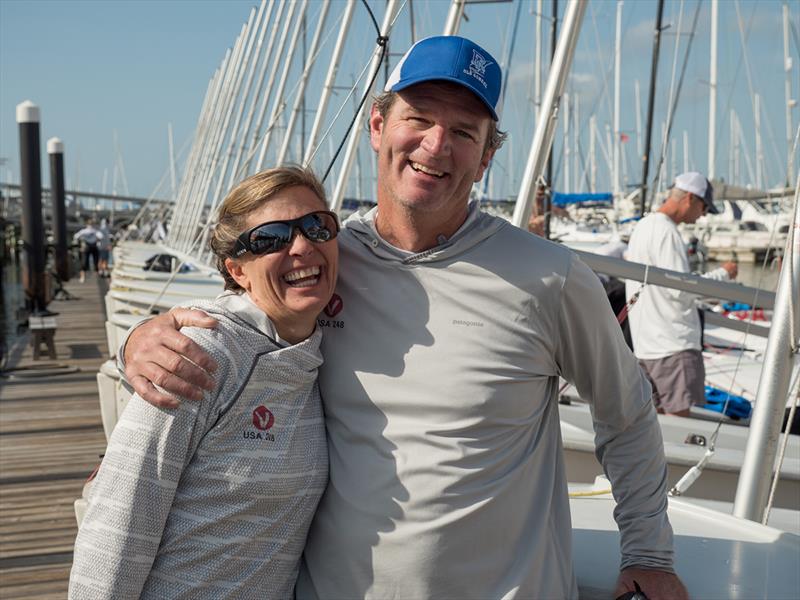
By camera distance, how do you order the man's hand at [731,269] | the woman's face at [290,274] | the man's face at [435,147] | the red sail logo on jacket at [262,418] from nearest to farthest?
the red sail logo on jacket at [262,418], the woman's face at [290,274], the man's face at [435,147], the man's hand at [731,269]

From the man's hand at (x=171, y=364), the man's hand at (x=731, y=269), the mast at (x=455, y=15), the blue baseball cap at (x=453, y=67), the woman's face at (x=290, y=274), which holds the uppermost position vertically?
the mast at (x=455, y=15)

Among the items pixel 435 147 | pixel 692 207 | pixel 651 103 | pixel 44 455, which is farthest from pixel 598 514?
pixel 651 103

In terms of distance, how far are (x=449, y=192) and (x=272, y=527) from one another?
2.79 feet

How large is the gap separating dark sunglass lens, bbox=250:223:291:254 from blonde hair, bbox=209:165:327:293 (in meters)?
0.05

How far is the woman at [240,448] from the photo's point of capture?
1.74 meters

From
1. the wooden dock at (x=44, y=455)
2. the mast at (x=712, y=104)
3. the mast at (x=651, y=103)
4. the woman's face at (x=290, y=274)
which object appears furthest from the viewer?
the mast at (x=712, y=104)

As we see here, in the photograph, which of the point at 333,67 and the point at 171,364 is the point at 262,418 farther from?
the point at 333,67

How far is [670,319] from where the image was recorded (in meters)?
5.78

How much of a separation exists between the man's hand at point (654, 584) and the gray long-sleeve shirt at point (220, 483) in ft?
2.48

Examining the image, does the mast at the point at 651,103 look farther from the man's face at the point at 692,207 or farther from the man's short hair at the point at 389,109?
the man's short hair at the point at 389,109

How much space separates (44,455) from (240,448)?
620cm

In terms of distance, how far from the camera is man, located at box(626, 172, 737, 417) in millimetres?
5770

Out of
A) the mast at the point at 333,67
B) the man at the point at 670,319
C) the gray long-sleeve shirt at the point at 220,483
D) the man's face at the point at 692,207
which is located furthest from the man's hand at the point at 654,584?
the mast at the point at 333,67

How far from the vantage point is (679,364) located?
19.1ft
